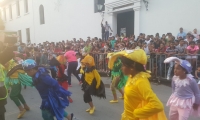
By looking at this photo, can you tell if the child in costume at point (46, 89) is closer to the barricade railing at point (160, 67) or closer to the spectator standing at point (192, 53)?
the barricade railing at point (160, 67)

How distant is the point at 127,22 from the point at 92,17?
328 cm

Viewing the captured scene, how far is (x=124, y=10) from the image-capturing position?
1434 cm

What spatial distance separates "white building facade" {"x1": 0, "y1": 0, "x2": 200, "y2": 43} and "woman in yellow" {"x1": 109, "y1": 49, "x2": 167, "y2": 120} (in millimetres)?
2391

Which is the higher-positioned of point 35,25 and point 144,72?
point 35,25

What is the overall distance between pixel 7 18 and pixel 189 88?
119 feet

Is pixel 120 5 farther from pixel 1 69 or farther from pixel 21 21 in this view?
pixel 21 21

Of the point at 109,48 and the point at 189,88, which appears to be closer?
the point at 189,88

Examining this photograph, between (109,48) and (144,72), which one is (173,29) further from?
(144,72)

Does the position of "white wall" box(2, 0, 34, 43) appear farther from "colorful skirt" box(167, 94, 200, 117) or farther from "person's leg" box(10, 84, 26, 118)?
"colorful skirt" box(167, 94, 200, 117)

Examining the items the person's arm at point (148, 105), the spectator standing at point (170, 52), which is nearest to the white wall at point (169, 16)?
the spectator standing at point (170, 52)

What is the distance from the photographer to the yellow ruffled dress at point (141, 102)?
2092mm

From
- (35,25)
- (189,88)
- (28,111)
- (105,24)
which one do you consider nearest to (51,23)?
(35,25)

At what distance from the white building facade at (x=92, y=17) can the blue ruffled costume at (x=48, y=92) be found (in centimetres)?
127

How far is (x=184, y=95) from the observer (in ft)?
11.3
